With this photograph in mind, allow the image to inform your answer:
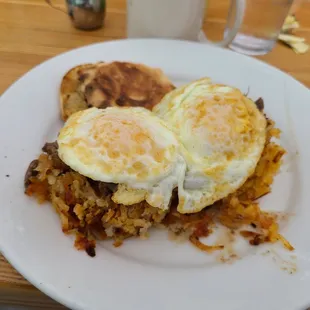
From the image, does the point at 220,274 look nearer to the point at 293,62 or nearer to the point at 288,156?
the point at 288,156

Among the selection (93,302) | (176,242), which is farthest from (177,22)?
(93,302)

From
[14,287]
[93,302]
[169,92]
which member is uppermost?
[169,92]

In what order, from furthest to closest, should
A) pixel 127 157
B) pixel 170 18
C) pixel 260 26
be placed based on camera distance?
1. pixel 260 26
2. pixel 170 18
3. pixel 127 157

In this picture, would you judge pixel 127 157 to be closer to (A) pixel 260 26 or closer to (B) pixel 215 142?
(B) pixel 215 142

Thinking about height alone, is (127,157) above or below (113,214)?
above

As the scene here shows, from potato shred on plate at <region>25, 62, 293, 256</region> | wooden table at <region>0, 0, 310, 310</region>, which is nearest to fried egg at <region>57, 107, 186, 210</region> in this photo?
potato shred on plate at <region>25, 62, 293, 256</region>

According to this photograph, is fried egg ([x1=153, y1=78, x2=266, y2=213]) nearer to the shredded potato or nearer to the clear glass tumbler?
the shredded potato

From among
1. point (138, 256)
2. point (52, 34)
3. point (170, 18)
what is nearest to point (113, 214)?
point (138, 256)
